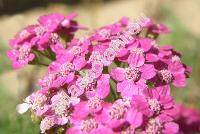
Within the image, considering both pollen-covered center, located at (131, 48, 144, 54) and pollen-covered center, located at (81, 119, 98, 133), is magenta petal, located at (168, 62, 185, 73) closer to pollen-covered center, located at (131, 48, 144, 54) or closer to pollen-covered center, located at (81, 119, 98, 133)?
pollen-covered center, located at (131, 48, 144, 54)

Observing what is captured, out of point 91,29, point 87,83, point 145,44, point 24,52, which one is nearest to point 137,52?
point 145,44

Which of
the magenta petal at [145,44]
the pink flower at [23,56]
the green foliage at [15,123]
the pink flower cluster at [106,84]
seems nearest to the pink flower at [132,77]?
the pink flower cluster at [106,84]

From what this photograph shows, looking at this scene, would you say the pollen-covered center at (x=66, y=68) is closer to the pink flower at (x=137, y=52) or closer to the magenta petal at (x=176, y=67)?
the pink flower at (x=137, y=52)

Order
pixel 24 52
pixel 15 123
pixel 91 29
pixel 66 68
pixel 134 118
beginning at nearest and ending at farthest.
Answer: pixel 134 118 → pixel 66 68 → pixel 24 52 → pixel 15 123 → pixel 91 29

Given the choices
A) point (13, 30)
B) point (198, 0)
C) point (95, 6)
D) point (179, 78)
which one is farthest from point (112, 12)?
point (179, 78)

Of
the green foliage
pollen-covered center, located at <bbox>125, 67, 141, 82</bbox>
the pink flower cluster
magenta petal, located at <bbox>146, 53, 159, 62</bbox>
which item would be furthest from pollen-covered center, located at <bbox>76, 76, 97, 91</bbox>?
the green foliage

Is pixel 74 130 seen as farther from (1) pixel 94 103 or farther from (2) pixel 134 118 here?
(2) pixel 134 118

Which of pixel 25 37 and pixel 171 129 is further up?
pixel 25 37

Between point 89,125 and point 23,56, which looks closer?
point 89,125
